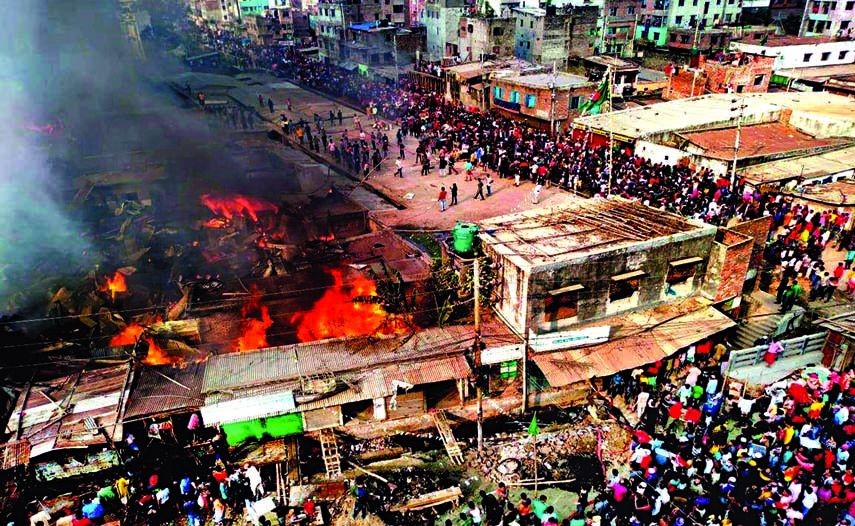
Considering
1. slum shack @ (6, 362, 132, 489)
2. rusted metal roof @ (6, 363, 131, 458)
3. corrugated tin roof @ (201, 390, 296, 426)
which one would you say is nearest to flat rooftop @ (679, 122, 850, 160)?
corrugated tin roof @ (201, 390, 296, 426)

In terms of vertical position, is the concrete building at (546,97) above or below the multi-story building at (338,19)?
below

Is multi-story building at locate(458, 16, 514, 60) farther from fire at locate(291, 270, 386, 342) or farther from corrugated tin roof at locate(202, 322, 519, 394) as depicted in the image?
corrugated tin roof at locate(202, 322, 519, 394)

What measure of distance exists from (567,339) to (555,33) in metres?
44.5

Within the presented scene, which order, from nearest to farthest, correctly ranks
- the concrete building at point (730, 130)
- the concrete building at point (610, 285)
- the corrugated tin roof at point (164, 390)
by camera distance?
the corrugated tin roof at point (164, 390)
the concrete building at point (610, 285)
the concrete building at point (730, 130)

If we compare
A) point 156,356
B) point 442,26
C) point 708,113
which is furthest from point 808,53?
point 156,356

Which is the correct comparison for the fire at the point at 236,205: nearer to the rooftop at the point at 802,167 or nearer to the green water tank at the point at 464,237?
the green water tank at the point at 464,237

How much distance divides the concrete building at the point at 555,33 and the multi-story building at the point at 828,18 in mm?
23341

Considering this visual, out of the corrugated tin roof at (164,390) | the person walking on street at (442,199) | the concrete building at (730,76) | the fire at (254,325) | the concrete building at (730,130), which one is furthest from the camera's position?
the concrete building at (730,76)

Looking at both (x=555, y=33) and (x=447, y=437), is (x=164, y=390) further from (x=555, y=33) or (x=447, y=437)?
(x=555, y=33)

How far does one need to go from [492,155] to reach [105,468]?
24.8 m

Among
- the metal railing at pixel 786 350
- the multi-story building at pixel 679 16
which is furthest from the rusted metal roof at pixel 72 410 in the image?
the multi-story building at pixel 679 16

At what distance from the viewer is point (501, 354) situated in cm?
1425

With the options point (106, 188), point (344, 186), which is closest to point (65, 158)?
point (106, 188)

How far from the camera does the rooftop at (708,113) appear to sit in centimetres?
3203
